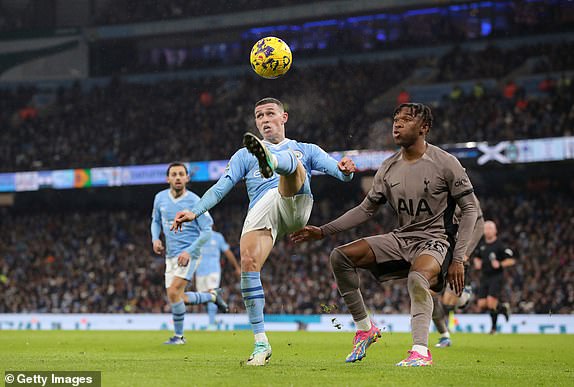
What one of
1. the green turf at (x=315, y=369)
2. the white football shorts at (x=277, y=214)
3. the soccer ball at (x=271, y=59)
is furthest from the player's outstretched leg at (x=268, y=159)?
the soccer ball at (x=271, y=59)

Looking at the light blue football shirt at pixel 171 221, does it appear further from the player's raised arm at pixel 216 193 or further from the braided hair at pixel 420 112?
the braided hair at pixel 420 112

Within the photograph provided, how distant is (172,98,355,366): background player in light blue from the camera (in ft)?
22.6

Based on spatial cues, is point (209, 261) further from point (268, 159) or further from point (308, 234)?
point (268, 159)

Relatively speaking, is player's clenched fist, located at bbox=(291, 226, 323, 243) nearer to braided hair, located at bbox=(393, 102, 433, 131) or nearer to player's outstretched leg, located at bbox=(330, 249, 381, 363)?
player's outstretched leg, located at bbox=(330, 249, 381, 363)

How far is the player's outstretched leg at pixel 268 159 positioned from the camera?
618 centimetres

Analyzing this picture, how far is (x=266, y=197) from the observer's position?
743cm

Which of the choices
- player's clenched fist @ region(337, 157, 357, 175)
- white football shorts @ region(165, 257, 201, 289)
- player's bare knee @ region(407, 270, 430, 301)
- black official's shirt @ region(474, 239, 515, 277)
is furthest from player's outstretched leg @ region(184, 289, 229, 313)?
player's bare knee @ region(407, 270, 430, 301)

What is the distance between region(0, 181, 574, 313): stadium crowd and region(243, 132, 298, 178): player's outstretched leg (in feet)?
56.0

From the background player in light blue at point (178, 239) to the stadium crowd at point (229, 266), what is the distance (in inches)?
469

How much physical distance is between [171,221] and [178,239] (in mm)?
291

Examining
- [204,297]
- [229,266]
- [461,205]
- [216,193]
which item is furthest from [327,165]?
[229,266]

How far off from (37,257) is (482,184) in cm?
1690

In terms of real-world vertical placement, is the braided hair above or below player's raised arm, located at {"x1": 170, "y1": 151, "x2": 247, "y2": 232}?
above

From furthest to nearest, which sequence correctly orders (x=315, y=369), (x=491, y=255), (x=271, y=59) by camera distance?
(x=491, y=255) < (x=271, y=59) < (x=315, y=369)
